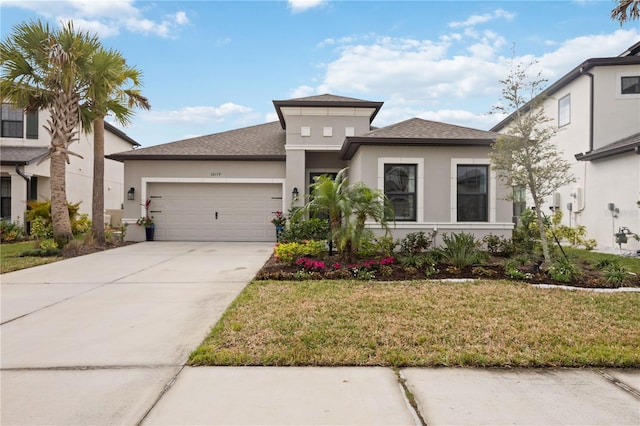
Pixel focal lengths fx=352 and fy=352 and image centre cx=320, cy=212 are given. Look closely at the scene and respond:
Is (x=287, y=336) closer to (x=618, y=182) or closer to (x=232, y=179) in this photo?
(x=232, y=179)

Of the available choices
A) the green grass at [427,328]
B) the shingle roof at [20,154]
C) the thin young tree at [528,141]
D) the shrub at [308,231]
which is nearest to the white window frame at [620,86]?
the thin young tree at [528,141]

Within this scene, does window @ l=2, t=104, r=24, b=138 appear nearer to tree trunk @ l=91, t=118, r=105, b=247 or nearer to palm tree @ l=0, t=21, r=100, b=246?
palm tree @ l=0, t=21, r=100, b=246

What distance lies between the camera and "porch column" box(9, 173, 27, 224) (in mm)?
14065

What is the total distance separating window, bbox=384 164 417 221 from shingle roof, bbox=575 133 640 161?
19.2 feet

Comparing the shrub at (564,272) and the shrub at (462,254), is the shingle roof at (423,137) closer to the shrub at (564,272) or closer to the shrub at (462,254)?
the shrub at (462,254)

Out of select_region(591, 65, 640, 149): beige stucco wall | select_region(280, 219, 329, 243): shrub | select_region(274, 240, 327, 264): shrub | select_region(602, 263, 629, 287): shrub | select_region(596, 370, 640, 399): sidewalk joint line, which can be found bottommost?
select_region(596, 370, 640, 399): sidewalk joint line

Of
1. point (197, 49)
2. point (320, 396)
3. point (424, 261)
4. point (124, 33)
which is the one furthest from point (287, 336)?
point (124, 33)

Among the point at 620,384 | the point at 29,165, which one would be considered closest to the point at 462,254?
the point at 620,384

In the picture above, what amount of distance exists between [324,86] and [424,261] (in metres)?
12.2

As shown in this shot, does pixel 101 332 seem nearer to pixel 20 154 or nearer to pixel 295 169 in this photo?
pixel 295 169

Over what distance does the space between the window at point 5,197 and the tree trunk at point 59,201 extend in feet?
20.9

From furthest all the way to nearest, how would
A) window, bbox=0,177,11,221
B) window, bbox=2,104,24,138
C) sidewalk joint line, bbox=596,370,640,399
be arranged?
1. window, bbox=2,104,24,138
2. window, bbox=0,177,11,221
3. sidewalk joint line, bbox=596,370,640,399

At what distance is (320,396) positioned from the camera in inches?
105

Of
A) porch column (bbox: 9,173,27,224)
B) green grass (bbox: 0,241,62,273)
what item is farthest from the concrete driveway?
porch column (bbox: 9,173,27,224)
